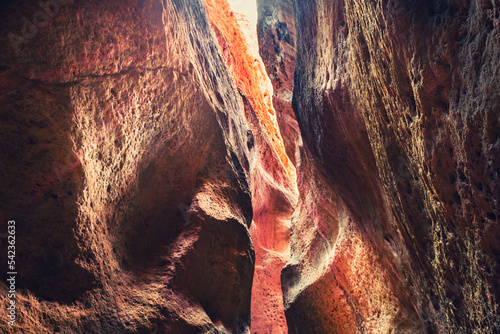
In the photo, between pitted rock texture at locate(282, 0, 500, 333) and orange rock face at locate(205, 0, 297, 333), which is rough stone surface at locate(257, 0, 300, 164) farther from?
pitted rock texture at locate(282, 0, 500, 333)

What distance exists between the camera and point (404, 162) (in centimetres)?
302

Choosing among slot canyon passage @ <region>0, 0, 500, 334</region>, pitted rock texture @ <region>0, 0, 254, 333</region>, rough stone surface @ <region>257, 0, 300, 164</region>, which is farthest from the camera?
rough stone surface @ <region>257, 0, 300, 164</region>

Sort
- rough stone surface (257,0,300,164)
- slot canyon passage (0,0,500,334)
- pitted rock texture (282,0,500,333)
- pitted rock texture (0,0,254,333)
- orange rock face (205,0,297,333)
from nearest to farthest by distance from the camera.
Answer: pitted rock texture (282,0,500,333) → slot canyon passage (0,0,500,334) → pitted rock texture (0,0,254,333) → orange rock face (205,0,297,333) → rough stone surface (257,0,300,164)

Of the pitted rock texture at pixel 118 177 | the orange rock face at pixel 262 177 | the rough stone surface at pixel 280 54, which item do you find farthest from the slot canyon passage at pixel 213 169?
the rough stone surface at pixel 280 54

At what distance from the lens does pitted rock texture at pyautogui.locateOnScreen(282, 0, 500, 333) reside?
6.20ft

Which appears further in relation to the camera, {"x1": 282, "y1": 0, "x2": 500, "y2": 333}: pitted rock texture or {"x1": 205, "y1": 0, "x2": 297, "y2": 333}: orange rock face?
{"x1": 205, "y1": 0, "x2": 297, "y2": 333}: orange rock face

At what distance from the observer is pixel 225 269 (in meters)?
4.78

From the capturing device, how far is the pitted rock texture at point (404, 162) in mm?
1890

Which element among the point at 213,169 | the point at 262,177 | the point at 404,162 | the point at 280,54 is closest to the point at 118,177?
the point at 213,169

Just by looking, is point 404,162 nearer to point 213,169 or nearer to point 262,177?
point 213,169

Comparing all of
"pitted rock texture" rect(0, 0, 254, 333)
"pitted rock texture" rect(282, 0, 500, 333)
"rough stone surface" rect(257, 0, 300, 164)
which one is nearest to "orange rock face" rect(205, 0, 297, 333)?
"rough stone surface" rect(257, 0, 300, 164)

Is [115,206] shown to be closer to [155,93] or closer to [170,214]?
[170,214]

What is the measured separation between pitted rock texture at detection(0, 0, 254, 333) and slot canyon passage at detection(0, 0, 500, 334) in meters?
0.02

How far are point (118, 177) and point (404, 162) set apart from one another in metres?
2.99
